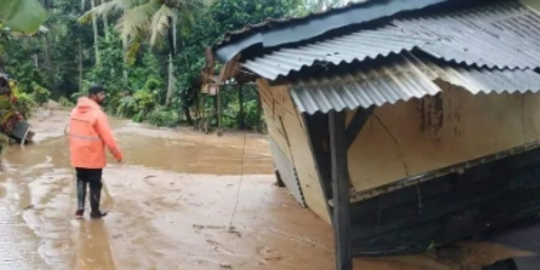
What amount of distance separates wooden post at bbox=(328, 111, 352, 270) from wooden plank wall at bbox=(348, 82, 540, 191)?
44.3 inches

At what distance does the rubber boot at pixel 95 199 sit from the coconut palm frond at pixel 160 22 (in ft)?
42.1

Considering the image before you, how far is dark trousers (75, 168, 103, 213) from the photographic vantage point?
7.19 metres

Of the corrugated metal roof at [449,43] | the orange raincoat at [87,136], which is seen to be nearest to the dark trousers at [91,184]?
the orange raincoat at [87,136]

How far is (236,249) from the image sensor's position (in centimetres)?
655

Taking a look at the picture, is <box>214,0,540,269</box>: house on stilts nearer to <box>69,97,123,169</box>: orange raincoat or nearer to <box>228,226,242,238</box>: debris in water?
<box>228,226,242,238</box>: debris in water

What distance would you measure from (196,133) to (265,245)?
12.5 meters

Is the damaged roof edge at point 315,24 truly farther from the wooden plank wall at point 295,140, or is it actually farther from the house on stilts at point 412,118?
the wooden plank wall at point 295,140

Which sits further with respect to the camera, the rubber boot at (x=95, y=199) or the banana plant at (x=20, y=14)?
the rubber boot at (x=95, y=199)

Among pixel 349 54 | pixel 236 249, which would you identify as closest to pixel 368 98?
pixel 349 54

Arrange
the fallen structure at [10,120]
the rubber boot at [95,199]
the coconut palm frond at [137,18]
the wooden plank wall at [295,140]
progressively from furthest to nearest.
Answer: the coconut palm frond at [137,18], the fallen structure at [10,120], the rubber boot at [95,199], the wooden plank wall at [295,140]

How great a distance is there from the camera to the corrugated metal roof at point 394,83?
401 cm

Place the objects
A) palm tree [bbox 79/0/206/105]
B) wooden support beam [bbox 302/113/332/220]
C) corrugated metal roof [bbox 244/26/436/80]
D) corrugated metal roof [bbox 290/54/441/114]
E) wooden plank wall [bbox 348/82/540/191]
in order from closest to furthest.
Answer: corrugated metal roof [bbox 290/54/441/114] < corrugated metal roof [bbox 244/26/436/80] < wooden support beam [bbox 302/113/332/220] < wooden plank wall [bbox 348/82/540/191] < palm tree [bbox 79/0/206/105]

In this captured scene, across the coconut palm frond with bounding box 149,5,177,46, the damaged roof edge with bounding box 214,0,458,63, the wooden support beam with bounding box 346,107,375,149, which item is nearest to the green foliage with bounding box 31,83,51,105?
the coconut palm frond with bounding box 149,5,177,46

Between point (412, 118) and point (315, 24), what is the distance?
5.13ft
